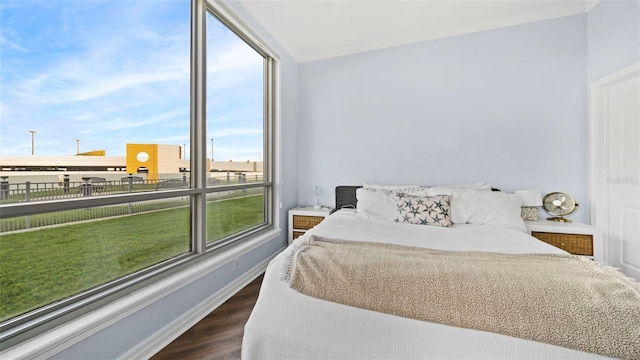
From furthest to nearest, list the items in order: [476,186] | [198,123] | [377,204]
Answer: [476,186], [377,204], [198,123]

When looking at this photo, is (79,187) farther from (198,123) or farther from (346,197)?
(346,197)

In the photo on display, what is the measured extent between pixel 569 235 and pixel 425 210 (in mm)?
1403

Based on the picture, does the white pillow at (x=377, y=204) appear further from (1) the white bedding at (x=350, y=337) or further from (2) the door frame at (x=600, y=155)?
(2) the door frame at (x=600, y=155)

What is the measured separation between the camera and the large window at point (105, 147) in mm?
1194

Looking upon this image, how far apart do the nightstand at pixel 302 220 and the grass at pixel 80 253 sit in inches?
57.0

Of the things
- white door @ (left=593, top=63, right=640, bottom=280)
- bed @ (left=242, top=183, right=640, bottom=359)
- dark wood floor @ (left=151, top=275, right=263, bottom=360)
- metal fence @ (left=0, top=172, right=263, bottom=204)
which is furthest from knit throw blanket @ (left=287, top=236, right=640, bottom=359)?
white door @ (left=593, top=63, right=640, bottom=280)

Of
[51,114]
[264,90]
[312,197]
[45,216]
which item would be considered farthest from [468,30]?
[45,216]

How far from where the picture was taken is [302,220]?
327 centimetres

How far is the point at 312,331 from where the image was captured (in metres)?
1.06

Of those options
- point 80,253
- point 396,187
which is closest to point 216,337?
point 80,253

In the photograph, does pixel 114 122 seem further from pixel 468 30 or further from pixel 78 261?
pixel 468 30

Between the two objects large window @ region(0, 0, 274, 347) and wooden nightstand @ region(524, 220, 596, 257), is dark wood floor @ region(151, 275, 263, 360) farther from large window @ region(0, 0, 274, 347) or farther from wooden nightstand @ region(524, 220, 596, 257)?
wooden nightstand @ region(524, 220, 596, 257)

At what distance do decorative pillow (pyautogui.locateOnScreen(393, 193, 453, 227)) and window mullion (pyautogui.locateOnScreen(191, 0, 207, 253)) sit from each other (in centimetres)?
185

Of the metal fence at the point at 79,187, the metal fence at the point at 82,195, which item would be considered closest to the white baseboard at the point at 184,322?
the metal fence at the point at 82,195
